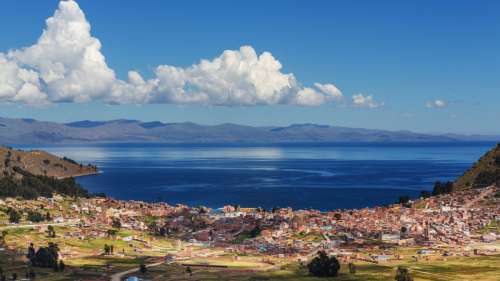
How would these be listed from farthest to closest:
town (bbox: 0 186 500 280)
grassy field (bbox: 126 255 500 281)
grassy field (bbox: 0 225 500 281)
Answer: town (bbox: 0 186 500 280)
grassy field (bbox: 0 225 500 281)
grassy field (bbox: 126 255 500 281)

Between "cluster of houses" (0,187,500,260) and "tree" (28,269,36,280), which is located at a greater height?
"cluster of houses" (0,187,500,260)

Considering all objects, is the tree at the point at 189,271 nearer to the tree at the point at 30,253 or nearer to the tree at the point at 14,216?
the tree at the point at 30,253

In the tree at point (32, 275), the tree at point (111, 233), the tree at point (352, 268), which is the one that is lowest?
the tree at point (32, 275)

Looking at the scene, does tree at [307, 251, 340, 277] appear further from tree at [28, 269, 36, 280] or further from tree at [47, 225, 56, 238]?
tree at [47, 225, 56, 238]

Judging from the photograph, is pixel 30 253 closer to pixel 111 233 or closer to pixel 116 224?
pixel 111 233

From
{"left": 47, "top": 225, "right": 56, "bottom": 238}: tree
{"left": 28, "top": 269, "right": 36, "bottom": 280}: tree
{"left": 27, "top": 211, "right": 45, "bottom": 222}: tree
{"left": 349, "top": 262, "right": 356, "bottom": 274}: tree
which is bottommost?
{"left": 28, "top": 269, "right": 36, "bottom": 280}: tree

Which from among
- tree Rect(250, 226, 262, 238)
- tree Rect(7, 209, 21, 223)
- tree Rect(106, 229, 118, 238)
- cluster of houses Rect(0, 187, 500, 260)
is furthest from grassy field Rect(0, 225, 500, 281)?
tree Rect(250, 226, 262, 238)

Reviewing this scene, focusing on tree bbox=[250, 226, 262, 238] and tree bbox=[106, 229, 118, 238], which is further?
tree bbox=[250, 226, 262, 238]

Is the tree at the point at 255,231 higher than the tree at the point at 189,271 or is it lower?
higher

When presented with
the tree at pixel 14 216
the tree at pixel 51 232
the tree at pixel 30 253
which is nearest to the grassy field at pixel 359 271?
the tree at pixel 30 253

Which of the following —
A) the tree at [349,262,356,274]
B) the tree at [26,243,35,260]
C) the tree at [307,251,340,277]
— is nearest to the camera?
the tree at [307,251,340,277]

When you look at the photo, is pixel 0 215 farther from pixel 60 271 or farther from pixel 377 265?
pixel 377 265

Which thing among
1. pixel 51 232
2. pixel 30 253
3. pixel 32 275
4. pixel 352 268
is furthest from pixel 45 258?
pixel 352 268
